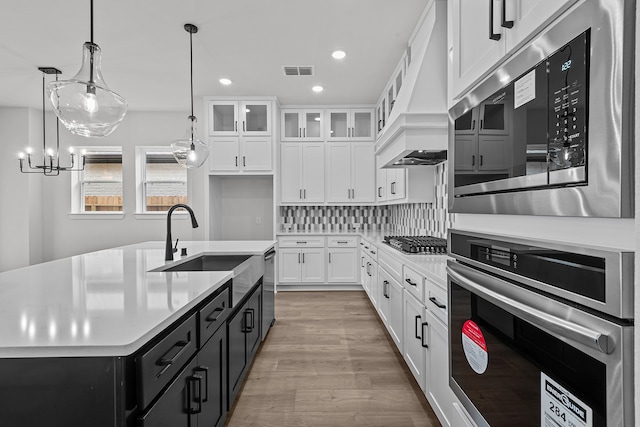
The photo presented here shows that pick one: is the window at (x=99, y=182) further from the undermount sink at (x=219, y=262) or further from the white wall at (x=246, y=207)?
the undermount sink at (x=219, y=262)

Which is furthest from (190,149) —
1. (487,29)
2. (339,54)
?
(487,29)

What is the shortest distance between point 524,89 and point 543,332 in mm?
559

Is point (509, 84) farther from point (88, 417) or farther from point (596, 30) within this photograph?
point (88, 417)

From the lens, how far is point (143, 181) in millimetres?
5953

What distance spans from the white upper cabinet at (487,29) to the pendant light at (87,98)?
1743 millimetres

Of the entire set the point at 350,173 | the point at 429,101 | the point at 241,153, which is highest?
the point at 241,153

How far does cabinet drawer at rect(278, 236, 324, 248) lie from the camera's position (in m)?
5.36

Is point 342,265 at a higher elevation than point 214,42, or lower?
lower

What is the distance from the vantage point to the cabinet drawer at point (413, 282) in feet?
7.20

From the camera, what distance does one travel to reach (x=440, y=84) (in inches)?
97.5

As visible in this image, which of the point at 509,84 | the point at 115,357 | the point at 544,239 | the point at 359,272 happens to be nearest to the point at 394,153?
the point at 509,84

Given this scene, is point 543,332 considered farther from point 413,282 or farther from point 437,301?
point 413,282

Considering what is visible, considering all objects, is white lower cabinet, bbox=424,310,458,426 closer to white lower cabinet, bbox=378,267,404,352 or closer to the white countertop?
white lower cabinet, bbox=378,267,404,352

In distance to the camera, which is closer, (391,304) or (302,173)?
(391,304)
